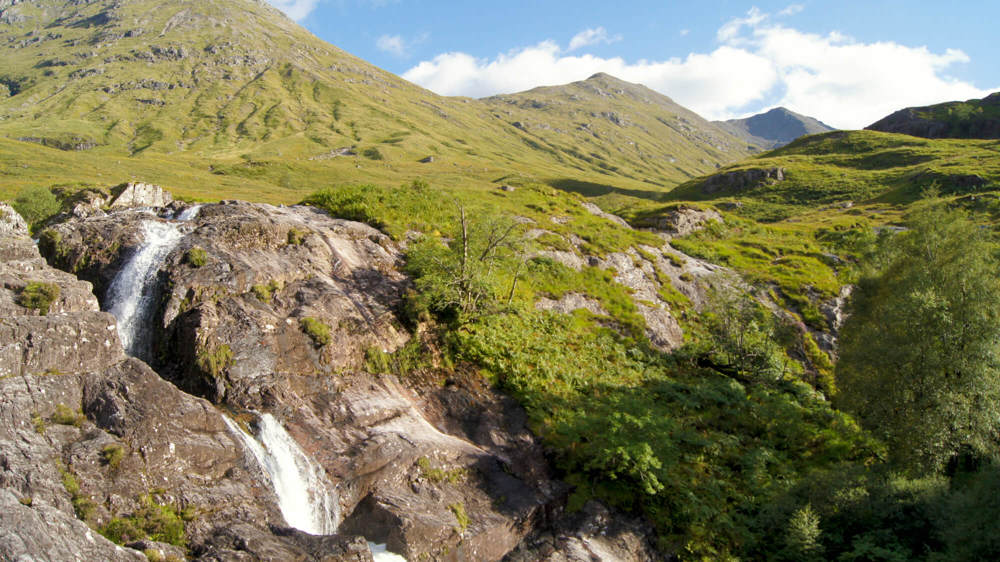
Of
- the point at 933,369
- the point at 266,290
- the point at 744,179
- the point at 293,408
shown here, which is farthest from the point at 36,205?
the point at 744,179

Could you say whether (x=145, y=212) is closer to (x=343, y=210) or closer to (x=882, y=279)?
(x=343, y=210)

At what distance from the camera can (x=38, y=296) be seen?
17.9 m

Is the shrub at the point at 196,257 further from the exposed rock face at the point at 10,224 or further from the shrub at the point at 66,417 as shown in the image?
the shrub at the point at 66,417

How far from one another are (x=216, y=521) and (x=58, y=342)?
808 centimetres

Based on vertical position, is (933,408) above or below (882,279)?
below

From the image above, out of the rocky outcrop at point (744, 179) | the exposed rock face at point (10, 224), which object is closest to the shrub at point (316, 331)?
the exposed rock face at point (10, 224)

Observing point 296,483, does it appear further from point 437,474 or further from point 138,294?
point 138,294

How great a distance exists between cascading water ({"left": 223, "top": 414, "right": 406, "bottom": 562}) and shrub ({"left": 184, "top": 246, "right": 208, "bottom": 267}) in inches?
365

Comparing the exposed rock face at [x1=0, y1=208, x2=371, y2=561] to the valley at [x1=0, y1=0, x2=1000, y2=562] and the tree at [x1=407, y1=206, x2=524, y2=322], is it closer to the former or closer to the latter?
the valley at [x1=0, y1=0, x2=1000, y2=562]

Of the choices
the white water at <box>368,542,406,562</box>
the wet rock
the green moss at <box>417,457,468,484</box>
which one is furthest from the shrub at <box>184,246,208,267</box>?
the wet rock

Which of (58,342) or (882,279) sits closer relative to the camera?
(58,342)

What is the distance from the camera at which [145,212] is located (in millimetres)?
28359

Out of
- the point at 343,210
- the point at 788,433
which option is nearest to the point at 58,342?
the point at 343,210

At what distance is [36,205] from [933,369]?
291ft
